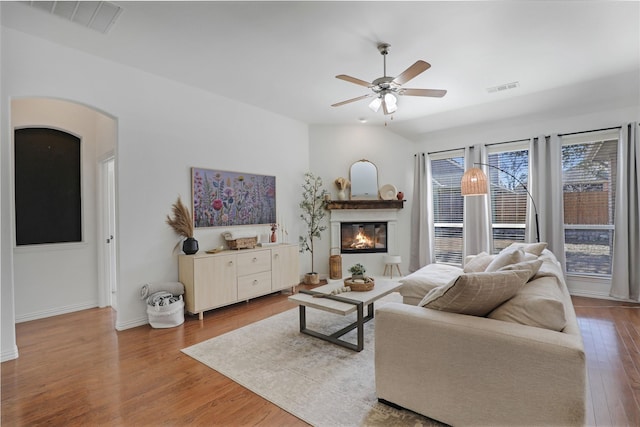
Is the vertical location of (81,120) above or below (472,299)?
above

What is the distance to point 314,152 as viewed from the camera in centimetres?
565

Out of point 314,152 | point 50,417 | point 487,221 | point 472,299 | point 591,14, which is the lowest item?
point 50,417

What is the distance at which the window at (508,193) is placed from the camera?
4.82 m

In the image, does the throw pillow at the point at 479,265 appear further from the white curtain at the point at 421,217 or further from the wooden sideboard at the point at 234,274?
the wooden sideboard at the point at 234,274

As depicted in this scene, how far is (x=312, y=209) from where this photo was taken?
5.50m

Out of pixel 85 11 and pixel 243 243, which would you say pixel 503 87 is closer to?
pixel 243 243

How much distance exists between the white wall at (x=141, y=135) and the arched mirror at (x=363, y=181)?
2.02m

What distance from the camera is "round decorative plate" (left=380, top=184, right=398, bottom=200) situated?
18.6 ft

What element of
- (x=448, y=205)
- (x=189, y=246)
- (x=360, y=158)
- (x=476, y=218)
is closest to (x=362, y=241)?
(x=360, y=158)

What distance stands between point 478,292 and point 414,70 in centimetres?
180

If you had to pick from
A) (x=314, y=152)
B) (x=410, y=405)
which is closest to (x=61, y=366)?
(x=410, y=405)

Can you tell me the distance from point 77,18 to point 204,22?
1.02 metres

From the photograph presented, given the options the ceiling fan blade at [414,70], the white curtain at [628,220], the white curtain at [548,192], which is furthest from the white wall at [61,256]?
the white curtain at [628,220]

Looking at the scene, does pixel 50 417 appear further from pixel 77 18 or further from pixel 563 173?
pixel 563 173
